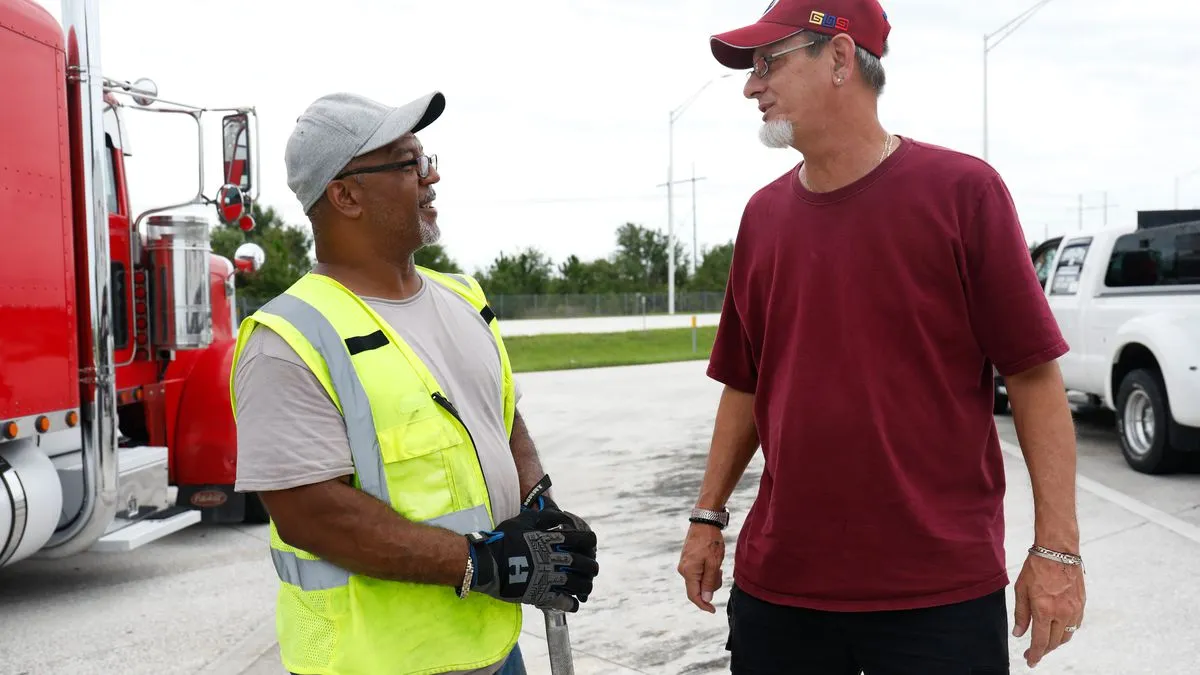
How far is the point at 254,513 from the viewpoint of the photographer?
301 inches

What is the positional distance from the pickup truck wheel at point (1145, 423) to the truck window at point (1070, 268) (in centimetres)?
140

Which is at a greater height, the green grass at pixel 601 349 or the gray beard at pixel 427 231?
the gray beard at pixel 427 231

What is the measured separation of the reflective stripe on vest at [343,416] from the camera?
6.77ft

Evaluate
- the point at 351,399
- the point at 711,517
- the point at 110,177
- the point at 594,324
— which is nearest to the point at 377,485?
the point at 351,399

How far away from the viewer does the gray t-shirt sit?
1.99 metres

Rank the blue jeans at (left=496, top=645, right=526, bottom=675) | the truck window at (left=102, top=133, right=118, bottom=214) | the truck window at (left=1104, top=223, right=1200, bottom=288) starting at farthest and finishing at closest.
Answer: the truck window at (left=1104, top=223, right=1200, bottom=288) → the truck window at (left=102, top=133, right=118, bottom=214) → the blue jeans at (left=496, top=645, right=526, bottom=675)

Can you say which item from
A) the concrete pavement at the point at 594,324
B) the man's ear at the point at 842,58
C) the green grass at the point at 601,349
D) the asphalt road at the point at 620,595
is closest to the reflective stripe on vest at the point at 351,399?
the man's ear at the point at 842,58

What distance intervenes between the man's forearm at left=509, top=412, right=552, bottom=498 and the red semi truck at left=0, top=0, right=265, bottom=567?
10.3 feet

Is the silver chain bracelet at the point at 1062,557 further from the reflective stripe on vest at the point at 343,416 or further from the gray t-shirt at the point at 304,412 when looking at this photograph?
the reflective stripe on vest at the point at 343,416

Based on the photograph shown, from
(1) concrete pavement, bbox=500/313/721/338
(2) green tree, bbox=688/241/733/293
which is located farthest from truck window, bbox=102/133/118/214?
(2) green tree, bbox=688/241/733/293

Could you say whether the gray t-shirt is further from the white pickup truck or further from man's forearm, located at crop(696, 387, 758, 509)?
the white pickup truck

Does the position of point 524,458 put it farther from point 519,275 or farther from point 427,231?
point 519,275

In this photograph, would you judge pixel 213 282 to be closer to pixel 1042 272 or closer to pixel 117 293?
pixel 117 293

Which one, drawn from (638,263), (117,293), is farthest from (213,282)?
(638,263)
